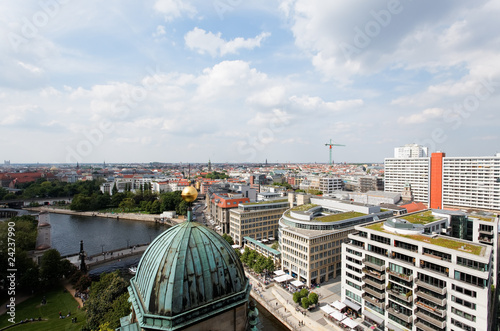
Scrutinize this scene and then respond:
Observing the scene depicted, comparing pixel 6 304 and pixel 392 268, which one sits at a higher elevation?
pixel 392 268

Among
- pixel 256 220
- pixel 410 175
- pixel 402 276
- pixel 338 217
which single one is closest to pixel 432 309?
pixel 402 276

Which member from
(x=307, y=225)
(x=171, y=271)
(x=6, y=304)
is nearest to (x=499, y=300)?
(x=307, y=225)

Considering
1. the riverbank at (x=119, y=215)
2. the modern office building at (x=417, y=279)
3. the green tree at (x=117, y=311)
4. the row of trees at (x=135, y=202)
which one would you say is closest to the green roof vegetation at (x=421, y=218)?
the modern office building at (x=417, y=279)

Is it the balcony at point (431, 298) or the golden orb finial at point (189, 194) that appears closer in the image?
the golden orb finial at point (189, 194)

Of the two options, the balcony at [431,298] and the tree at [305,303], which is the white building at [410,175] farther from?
the tree at [305,303]

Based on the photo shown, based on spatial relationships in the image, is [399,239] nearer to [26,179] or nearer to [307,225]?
[307,225]

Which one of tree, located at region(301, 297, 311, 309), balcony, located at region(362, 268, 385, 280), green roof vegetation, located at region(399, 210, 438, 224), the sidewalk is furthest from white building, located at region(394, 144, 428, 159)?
tree, located at region(301, 297, 311, 309)

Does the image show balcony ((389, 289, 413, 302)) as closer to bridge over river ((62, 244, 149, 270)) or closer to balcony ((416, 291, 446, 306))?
balcony ((416, 291, 446, 306))
